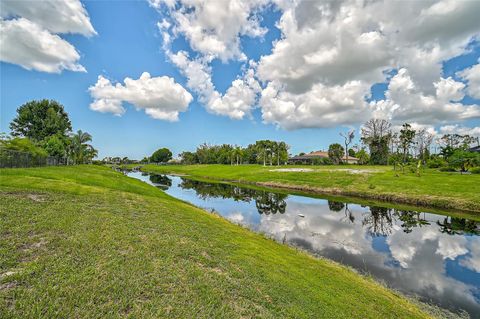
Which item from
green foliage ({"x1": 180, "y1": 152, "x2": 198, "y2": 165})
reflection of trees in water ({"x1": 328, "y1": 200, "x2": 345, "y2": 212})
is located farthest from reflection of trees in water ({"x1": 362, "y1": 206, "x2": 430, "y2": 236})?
green foliage ({"x1": 180, "y1": 152, "x2": 198, "y2": 165})

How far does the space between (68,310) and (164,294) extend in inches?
77.2

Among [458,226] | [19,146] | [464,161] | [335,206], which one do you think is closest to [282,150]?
[464,161]

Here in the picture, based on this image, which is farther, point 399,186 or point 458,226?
point 399,186

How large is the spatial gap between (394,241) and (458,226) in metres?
9.69

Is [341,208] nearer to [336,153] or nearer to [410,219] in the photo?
[410,219]

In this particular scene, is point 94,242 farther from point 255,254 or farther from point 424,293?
point 424,293

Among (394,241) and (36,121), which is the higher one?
(36,121)

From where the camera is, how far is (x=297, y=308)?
642 centimetres

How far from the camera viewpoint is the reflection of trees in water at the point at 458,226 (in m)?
20.2

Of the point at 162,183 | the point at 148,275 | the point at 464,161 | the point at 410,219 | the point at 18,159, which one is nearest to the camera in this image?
the point at 148,275

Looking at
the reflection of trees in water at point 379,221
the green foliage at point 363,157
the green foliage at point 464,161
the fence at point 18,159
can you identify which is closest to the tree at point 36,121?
the fence at point 18,159

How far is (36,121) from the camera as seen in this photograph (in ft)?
216

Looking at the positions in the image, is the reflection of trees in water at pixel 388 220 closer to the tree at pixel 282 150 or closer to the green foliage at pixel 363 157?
the tree at pixel 282 150

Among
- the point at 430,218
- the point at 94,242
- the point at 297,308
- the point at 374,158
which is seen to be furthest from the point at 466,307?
the point at 374,158
